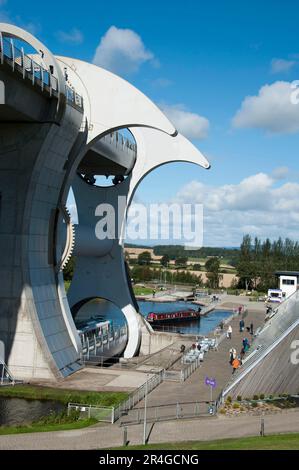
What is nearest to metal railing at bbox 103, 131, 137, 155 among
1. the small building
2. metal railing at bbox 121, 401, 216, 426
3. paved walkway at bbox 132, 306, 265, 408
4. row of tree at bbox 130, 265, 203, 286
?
paved walkway at bbox 132, 306, 265, 408

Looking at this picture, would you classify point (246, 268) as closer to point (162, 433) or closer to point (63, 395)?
point (63, 395)

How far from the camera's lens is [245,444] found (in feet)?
38.0

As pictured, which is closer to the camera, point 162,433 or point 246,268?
point 162,433

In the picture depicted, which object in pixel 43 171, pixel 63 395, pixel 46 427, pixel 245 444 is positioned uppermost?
pixel 43 171

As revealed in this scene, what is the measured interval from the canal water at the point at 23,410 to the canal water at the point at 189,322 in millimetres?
29959

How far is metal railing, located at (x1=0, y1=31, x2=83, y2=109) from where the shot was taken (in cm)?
→ 1711

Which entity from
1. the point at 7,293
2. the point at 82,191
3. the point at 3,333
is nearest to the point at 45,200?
the point at 7,293

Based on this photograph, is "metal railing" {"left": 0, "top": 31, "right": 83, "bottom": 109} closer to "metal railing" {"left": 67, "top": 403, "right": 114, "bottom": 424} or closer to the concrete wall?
the concrete wall

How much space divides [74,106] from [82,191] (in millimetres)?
11185

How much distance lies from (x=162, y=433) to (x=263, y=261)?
263 feet

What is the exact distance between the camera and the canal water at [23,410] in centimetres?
1641

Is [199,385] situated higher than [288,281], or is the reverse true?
[288,281]

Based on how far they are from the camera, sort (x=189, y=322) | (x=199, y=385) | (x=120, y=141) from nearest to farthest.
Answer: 1. (x=199, y=385)
2. (x=120, y=141)
3. (x=189, y=322)

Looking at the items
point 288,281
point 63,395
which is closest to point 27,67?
point 63,395
